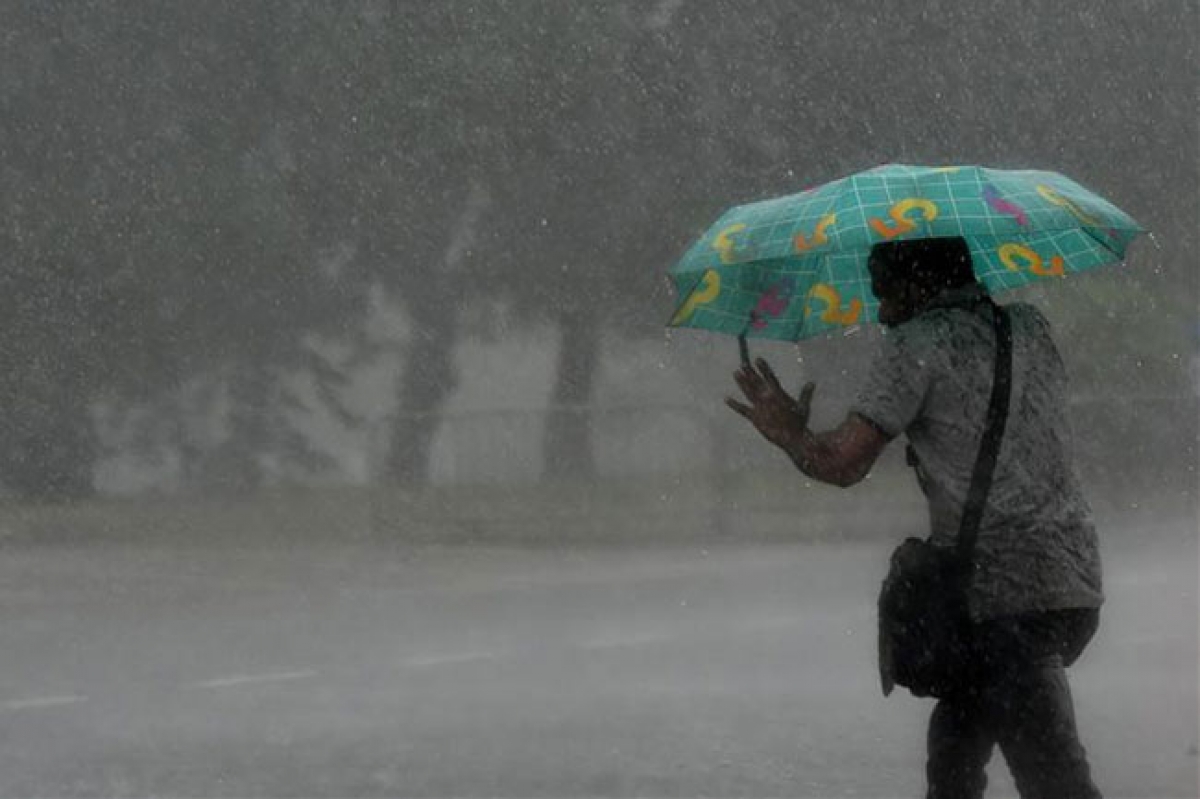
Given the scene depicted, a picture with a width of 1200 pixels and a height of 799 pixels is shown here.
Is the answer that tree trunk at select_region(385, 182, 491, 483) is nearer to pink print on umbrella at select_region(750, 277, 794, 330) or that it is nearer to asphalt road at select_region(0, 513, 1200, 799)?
asphalt road at select_region(0, 513, 1200, 799)

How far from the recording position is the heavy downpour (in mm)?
11805

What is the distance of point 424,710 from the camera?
943 centimetres

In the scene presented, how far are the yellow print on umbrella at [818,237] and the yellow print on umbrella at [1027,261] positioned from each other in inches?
22.2

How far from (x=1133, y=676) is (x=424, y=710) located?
2761 mm

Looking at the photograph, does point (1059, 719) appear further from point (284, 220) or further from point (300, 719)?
point (284, 220)

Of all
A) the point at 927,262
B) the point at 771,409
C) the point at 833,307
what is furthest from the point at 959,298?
the point at 833,307

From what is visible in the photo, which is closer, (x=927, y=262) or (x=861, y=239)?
(x=861, y=239)

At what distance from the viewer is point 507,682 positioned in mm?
10281

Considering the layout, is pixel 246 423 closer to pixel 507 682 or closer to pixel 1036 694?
pixel 507 682

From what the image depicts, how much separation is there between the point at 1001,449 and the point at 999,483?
2.4 inches

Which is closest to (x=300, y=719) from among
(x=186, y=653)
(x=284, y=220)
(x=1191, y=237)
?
(x=186, y=653)

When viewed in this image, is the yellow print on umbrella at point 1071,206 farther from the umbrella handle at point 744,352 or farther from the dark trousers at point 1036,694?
the dark trousers at point 1036,694

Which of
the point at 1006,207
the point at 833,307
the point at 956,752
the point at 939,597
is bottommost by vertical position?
the point at 956,752

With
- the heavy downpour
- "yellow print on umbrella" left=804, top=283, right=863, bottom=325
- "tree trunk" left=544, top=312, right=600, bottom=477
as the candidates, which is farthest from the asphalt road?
"tree trunk" left=544, top=312, right=600, bottom=477
